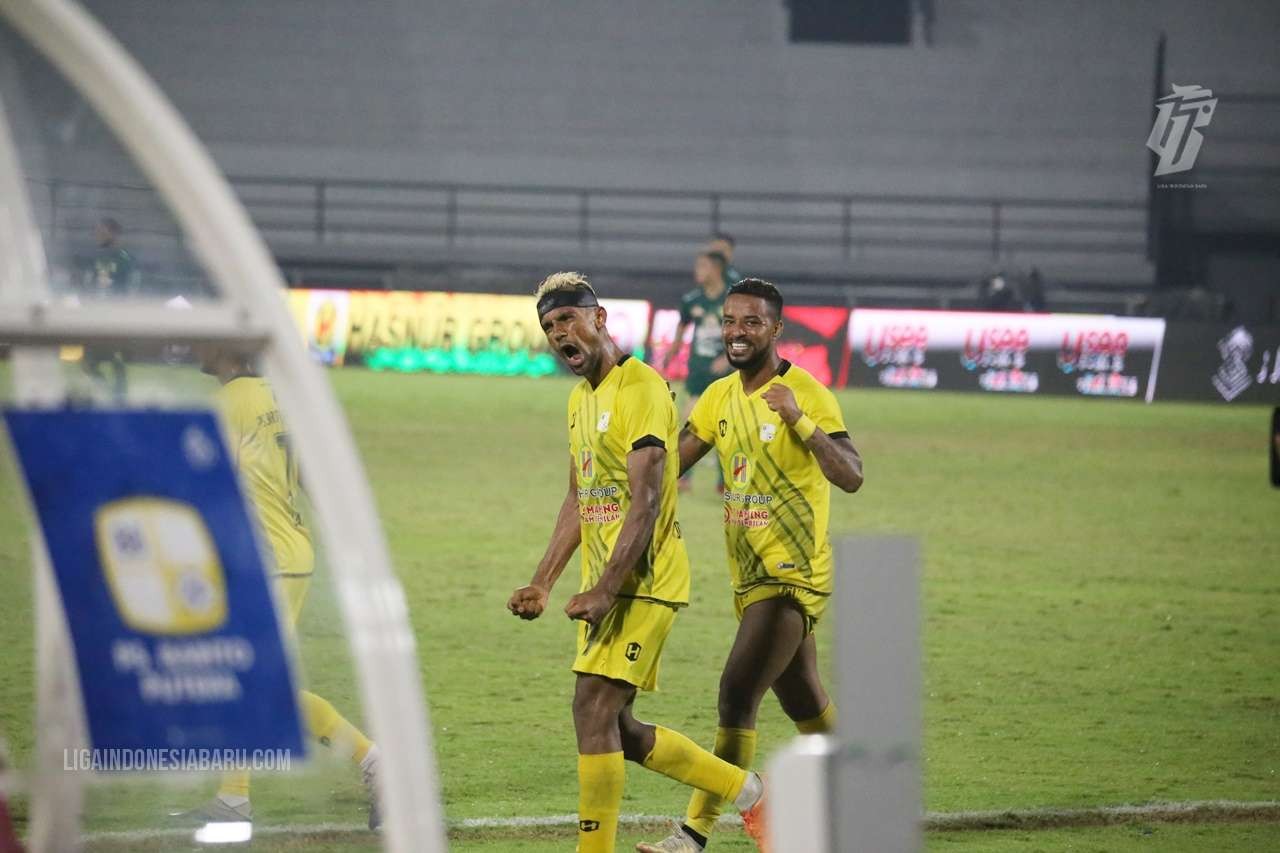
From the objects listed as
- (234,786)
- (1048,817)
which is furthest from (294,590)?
(1048,817)

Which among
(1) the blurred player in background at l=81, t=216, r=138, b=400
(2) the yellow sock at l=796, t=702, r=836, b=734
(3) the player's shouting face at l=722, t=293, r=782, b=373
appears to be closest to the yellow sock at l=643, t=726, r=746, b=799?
(2) the yellow sock at l=796, t=702, r=836, b=734

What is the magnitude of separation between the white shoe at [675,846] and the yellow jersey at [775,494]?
86cm

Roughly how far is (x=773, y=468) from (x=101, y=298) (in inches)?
141

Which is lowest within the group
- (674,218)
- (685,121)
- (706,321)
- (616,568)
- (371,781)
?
(371,781)

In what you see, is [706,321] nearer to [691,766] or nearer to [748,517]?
[748,517]

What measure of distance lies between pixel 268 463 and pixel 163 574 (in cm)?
280

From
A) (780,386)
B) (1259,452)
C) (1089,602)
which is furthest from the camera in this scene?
(1259,452)

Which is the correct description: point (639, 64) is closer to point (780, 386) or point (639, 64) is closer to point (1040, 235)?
point (1040, 235)

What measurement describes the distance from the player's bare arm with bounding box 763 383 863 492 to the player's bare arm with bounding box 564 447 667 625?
585 millimetres

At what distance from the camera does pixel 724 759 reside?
20.7 feet

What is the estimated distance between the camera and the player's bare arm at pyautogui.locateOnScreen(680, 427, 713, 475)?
664 centimetres

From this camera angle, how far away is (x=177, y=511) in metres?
3.04

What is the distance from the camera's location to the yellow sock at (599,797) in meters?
5.63

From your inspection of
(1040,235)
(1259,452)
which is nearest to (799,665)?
(1259,452)
